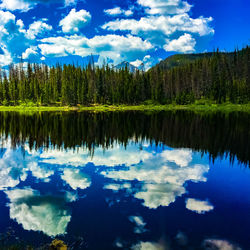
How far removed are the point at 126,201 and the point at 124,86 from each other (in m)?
99.3

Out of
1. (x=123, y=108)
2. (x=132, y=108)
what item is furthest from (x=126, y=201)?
(x=132, y=108)

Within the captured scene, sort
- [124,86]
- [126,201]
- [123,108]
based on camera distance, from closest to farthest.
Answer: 1. [126,201]
2. [123,108]
3. [124,86]

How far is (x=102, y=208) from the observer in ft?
35.0

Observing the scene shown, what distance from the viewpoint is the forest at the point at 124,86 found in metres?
105

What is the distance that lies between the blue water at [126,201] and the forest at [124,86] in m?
85.3

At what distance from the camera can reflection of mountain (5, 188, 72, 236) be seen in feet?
29.8

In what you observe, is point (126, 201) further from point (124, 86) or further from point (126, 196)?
point (124, 86)

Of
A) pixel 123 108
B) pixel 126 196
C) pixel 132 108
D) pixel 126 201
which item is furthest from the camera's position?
pixel 132 108

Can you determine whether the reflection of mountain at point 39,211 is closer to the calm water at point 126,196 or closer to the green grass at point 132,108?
the calm water at point 126,196

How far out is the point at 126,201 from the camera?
37.7ft

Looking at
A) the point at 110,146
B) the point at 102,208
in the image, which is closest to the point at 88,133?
the point at 110,146

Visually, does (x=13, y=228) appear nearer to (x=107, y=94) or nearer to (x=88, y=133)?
(x=88, y=133)

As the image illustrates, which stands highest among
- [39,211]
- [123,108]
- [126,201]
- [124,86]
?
[124,86]

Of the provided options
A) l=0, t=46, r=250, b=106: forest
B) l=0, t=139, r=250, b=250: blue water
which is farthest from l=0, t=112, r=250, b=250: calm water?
l=0, t=46, r=250, b=106: forest
